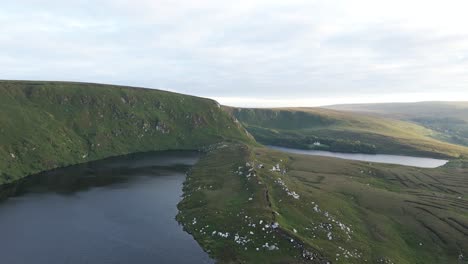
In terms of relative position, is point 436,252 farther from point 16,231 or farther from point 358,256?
point 16,231

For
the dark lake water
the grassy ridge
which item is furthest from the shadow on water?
the grassy ridge

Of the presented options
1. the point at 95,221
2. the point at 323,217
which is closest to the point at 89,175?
the point at 95,221

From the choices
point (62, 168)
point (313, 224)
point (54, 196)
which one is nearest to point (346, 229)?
point (313, 224)

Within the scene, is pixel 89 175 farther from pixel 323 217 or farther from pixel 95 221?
pixel 323 217

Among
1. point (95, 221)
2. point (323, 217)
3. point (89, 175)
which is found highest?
point (89, 175)

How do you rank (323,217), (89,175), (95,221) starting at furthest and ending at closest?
(89,175), (95,221), (323,217)

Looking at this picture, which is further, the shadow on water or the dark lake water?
the shadow on water

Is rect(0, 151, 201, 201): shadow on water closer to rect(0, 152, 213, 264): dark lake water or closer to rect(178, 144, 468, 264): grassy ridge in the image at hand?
rect(0, 152, 213, 264): dark lake water
